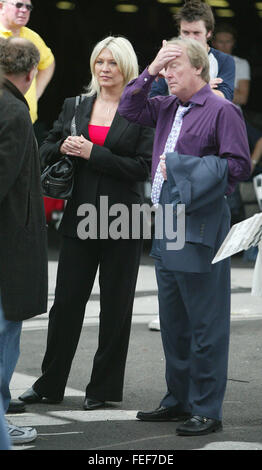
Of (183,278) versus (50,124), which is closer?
(183,278)

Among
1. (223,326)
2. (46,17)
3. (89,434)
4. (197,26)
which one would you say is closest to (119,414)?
(89,434)

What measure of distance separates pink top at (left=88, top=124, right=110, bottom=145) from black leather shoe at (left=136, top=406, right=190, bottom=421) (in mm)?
1584

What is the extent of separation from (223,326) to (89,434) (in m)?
0.89

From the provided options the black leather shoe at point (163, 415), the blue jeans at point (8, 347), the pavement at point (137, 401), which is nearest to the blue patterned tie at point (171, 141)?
the blue jeans at point (8, 347)

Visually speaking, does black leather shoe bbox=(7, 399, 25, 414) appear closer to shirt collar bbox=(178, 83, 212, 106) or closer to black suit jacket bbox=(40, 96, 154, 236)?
black suit jacket bbox=(40, 96, 154, 236)

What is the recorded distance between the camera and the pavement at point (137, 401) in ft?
16.6

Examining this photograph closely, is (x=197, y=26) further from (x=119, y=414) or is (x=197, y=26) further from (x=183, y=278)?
(x=119, y=414)

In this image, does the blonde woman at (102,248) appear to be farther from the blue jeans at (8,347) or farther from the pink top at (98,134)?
the blue jeans at (8,347)

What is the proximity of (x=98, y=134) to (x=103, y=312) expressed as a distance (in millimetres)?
1045

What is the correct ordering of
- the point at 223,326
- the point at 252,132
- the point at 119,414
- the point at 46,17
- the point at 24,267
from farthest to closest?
the point at 46,17, the point at 252,132, the point at 119,414, the point at 223,326, the point at 24,267

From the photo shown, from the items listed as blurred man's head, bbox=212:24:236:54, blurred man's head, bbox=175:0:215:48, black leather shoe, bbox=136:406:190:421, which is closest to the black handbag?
black leather shoe, bbox=136:406:190:421

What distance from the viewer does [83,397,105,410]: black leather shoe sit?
5.82 meters

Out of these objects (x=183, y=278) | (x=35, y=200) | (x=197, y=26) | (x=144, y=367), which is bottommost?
(x=144, y=367)

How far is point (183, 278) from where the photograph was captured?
17.3 feet
